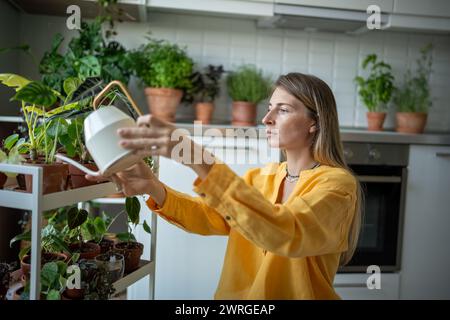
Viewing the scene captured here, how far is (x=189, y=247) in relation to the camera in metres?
1.90

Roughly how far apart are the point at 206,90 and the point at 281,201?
4.37ft

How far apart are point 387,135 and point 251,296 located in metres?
1.36

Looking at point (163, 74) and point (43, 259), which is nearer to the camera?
point (43, 259)

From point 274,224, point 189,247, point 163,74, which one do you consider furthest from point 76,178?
point 163,74

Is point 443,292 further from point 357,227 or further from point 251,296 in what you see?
point 251,296

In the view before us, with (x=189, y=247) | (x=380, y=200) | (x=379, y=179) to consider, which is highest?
(x=379, y=179)

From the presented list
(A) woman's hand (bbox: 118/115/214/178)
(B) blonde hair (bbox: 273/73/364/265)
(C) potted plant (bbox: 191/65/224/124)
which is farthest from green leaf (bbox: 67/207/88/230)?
(C) potted plant (bbox: 191/65/224/124)

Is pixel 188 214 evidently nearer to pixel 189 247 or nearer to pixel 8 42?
pixel 189 247

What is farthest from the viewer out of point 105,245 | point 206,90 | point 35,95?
point 206,90

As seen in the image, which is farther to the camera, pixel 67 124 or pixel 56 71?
pixel 56 71

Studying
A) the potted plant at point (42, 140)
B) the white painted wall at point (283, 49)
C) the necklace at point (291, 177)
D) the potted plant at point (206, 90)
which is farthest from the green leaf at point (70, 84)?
the white painted wall at point (283, 49)

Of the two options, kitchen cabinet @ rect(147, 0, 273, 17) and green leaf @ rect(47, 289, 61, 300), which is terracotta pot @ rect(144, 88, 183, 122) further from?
green leaf @ rect(47, 289, 61, 300)

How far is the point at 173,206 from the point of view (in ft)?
3.30
